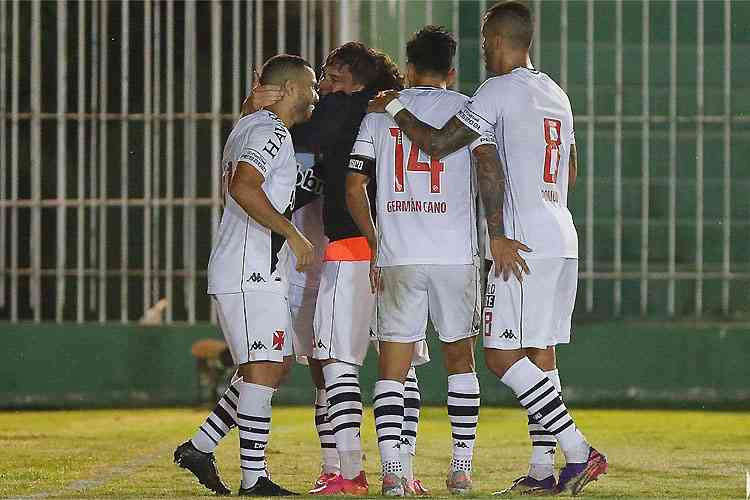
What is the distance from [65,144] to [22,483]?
20.9 ft

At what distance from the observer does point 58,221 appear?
12.8 meters

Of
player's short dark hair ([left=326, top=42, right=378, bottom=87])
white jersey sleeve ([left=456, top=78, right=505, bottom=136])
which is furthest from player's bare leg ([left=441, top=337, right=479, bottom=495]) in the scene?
player's short dark hair ([left=326, top=42, right=378, bottom=87])

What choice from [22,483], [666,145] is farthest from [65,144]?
[22,483]

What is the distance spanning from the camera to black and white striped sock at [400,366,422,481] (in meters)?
6.33

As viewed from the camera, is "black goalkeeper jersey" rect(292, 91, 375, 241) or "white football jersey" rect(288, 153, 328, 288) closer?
"black goalkeeper jersey" rect(292, 91, 375, 241)

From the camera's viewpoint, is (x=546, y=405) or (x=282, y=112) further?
(x=282, y=112)

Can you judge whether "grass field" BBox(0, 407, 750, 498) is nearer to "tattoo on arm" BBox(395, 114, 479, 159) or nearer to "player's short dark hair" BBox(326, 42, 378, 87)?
"tattoo on arm" BBox(395, 114, 479, 159)

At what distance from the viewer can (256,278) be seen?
6.13 m

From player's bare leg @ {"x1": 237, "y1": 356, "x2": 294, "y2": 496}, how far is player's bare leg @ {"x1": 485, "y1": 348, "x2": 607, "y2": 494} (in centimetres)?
85

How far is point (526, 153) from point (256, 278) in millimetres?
1127

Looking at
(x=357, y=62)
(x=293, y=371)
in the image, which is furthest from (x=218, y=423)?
(x=293, y=371)

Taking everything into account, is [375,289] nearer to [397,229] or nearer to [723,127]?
[397,229]

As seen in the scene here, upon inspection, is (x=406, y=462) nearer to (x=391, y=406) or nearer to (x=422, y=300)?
(x=391, y=406)

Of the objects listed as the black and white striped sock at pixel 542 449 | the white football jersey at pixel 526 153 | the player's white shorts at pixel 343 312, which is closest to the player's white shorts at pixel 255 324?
the player's white shorts at pixel 343 312
